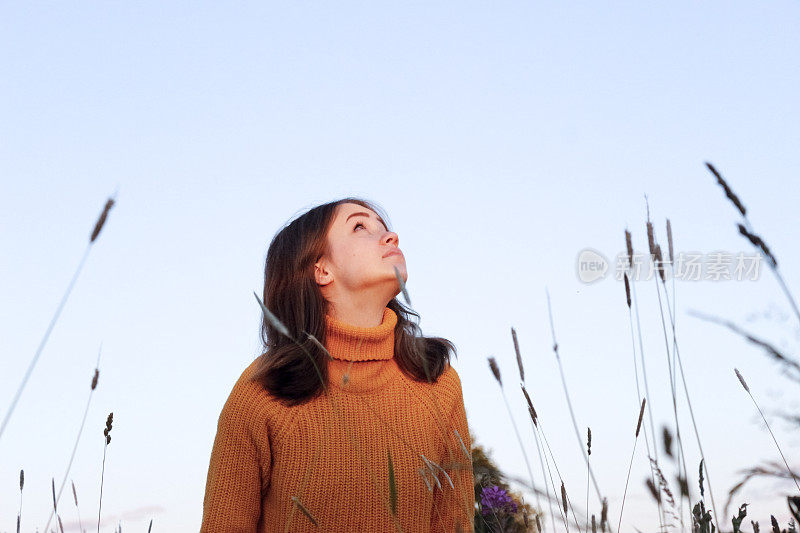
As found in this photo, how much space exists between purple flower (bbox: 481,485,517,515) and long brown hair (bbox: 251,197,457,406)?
40.2 inches

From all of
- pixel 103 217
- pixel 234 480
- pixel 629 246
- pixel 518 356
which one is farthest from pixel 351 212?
pixel 103 217

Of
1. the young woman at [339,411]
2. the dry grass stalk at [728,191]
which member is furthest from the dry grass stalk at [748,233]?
the young woman at [339,411]

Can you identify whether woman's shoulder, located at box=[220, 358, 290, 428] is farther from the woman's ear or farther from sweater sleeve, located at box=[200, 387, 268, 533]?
the woman's ear

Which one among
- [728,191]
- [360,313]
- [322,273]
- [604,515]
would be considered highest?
[728,191]

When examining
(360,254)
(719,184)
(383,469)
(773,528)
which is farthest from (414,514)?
(719,184)

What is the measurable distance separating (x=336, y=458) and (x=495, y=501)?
157cm

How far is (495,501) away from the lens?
4254 mm

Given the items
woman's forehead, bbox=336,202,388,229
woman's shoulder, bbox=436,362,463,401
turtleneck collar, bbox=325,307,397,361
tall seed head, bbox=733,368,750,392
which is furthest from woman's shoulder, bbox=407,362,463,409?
tall seed head, bbox=733,368,750,392

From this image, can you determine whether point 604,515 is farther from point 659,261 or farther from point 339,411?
point 339,411

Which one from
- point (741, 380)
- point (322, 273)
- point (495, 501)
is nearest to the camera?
point (741, 380)

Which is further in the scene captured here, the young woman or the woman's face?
the woman's face

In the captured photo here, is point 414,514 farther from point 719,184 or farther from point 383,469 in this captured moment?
point 719,184

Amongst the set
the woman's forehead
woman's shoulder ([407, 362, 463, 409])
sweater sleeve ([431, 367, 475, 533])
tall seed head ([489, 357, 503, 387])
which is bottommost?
sweater sleeve ([431, 367, 475, 533])

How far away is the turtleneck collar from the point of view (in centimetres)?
317
